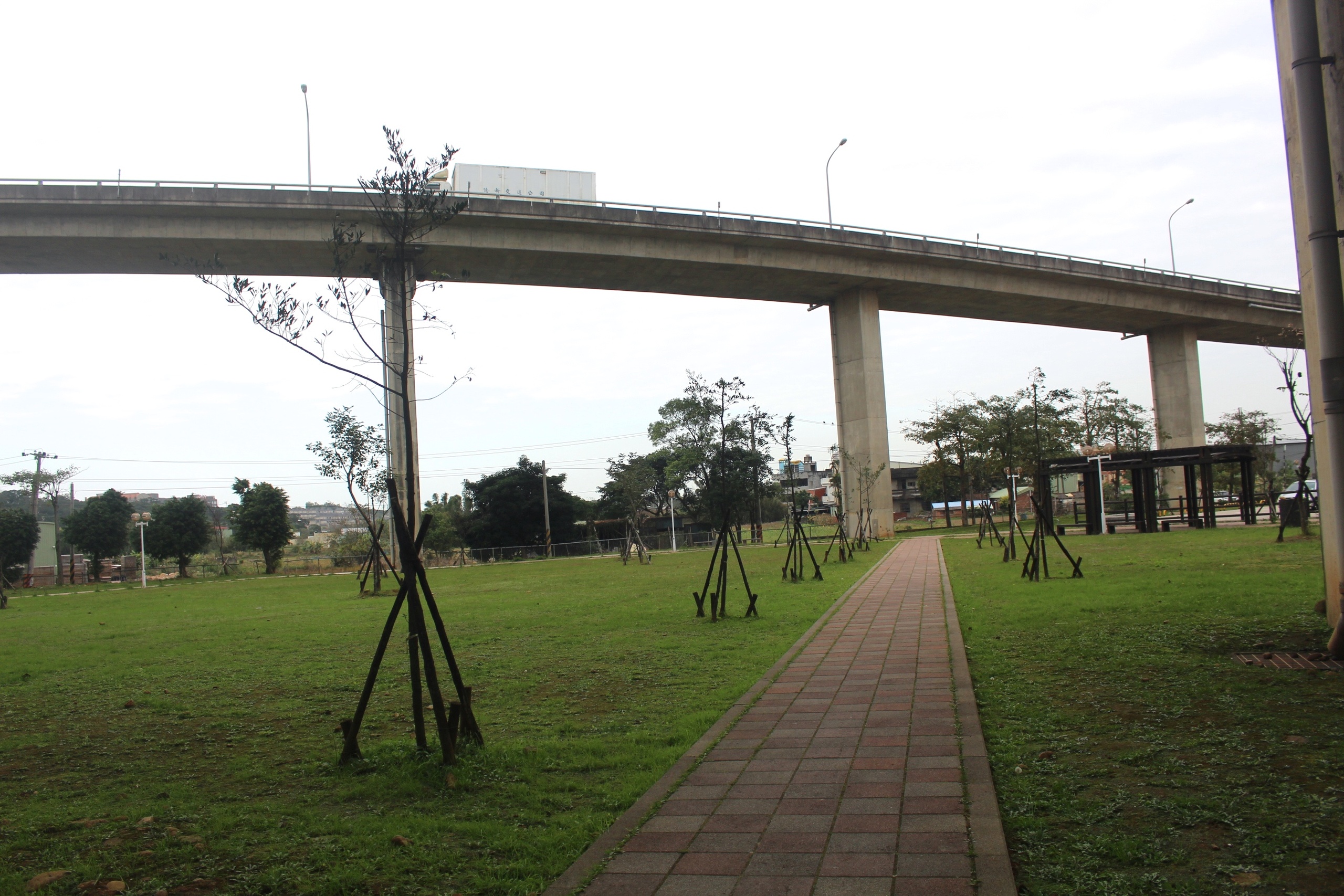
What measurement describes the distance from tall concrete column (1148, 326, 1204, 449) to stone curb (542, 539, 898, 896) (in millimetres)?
53386

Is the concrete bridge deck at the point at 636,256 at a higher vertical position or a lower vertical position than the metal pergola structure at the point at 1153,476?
higher

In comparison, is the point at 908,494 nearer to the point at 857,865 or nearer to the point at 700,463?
the point at 700,463

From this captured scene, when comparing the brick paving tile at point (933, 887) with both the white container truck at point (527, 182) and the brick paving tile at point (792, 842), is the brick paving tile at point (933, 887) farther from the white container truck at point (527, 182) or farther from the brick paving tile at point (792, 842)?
the white container truck at point (527, 182)

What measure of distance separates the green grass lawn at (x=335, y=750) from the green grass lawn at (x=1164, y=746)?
1.91 meters

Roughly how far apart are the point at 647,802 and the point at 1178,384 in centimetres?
5705

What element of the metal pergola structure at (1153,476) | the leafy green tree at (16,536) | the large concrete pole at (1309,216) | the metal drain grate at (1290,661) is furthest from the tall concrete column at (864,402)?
the leafy green tree at (16,536)

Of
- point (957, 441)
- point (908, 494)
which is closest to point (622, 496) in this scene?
point (957, 441)

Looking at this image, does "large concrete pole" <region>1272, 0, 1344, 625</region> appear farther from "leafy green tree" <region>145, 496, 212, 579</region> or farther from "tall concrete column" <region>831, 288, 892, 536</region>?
"leafy green tree" <region>145, 496, 212, 579</region>

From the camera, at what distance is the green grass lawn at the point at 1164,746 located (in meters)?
3.29

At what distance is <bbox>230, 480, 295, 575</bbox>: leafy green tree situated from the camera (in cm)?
4609

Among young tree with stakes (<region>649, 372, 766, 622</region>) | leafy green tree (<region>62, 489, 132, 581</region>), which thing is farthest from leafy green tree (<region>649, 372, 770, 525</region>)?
leafy green tree (<region>62, 489, 132, 581</region>)

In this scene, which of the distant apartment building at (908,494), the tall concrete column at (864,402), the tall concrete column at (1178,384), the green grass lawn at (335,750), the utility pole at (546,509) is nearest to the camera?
the green grass lawn at (335,750)

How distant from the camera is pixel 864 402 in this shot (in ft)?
144

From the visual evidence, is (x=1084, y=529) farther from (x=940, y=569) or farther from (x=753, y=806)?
(x=753, y=806)
